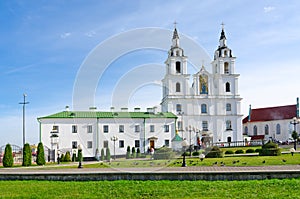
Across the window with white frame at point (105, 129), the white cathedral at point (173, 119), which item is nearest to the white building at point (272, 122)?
the white cathedral at point (173, 119)

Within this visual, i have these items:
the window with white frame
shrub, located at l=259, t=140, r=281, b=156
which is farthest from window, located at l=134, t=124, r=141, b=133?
shrub, located at l=259, t=140, r=281, b=156

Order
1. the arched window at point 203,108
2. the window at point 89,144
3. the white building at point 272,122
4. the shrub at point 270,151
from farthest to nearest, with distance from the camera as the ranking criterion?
the white building at point 272,122
the arched window at point 203,108
the window at point 89,144
the shrub at point 270,151

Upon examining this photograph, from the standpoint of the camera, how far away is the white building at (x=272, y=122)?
71.6 meters

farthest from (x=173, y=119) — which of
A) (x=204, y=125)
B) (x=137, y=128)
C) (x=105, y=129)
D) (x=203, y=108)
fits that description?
(x=203, y=108)

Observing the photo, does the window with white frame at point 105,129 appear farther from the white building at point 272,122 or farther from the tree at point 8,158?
the white building at point 272,122

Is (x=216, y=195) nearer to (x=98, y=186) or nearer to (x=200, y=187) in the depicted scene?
(x=200, y=187)

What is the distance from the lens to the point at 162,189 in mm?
12766

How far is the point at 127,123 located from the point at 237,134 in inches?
828

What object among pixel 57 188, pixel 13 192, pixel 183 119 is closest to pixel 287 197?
pixel 57 188

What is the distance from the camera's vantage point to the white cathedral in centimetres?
4756

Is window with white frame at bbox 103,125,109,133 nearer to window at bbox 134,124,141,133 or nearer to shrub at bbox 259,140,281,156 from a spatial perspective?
window at bbox 134,124,141,133

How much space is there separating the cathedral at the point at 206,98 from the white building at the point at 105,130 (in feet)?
30.3

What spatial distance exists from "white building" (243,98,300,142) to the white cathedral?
42.9ft

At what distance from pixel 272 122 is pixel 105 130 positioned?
3863 cm
